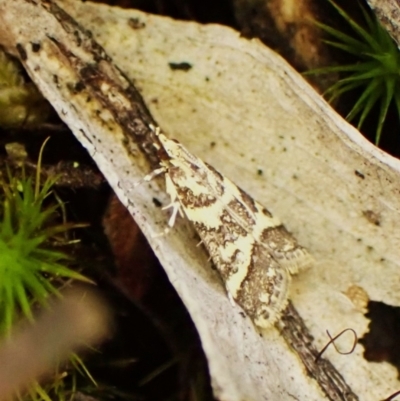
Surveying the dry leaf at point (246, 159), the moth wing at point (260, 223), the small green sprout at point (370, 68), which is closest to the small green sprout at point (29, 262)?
the dry leaf at point (246, 159)

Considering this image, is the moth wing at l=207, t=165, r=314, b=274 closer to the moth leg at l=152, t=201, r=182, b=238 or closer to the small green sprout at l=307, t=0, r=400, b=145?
the moth leg at l=152, t=201, r=182, b=238

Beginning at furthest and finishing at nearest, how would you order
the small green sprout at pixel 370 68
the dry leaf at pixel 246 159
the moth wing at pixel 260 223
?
1. the small green sprout at pixel 370 68
2. the moth wing at pixel 260 223
3. the dry leaf at pixel 246 159

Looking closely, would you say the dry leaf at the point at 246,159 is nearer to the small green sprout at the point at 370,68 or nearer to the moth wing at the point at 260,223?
the moth wing at the point at 260,223

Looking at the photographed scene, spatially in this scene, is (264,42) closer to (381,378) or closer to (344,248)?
(344,248)

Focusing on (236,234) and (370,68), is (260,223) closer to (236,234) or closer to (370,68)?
(236,234)

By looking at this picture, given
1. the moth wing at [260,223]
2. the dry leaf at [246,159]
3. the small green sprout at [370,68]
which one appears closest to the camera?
the dry leaf at [246,159]

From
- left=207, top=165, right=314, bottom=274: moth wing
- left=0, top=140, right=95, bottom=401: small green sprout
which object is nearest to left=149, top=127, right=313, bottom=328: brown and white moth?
left=207, top=165, right=314, bottom=274: moth wing

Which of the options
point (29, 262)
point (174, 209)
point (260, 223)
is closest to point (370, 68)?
point (260, 223)
